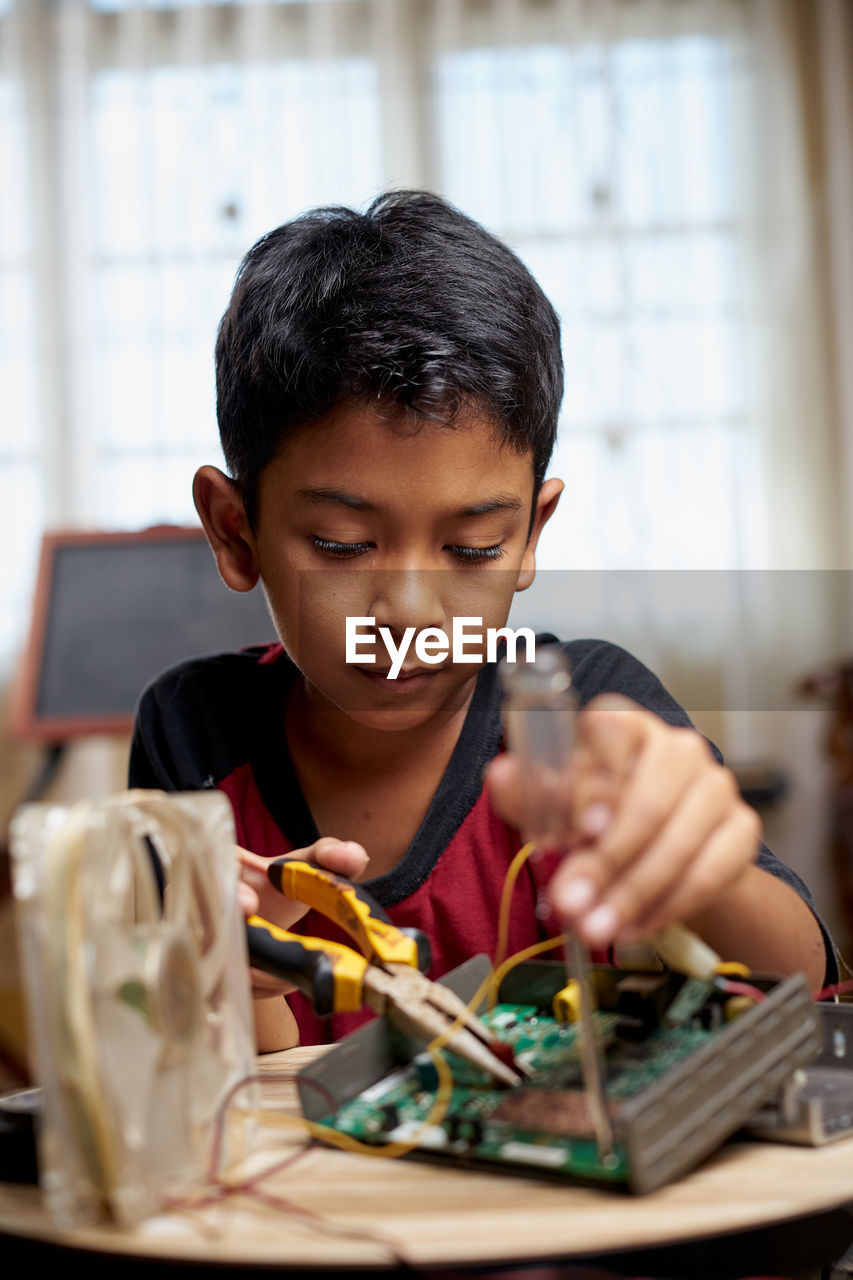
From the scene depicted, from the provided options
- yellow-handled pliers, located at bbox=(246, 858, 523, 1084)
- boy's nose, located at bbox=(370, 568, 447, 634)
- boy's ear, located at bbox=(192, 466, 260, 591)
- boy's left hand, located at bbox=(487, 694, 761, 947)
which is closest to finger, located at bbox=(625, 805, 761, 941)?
boy's left hand, located at bbox=(487, 694, 761, 947)

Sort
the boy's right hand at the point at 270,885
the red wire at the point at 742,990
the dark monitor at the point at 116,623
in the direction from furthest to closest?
the dark monitor at the point at 116,623 → the boy's right hand at the point at 270,885 → the red wire at the point at 742,990

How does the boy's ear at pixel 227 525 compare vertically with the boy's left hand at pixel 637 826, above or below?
above

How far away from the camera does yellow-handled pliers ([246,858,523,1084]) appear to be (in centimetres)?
50

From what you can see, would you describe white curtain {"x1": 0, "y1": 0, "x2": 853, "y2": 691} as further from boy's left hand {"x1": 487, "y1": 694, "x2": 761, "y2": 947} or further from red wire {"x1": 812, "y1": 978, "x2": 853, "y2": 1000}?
boy's left hand {"x1": 487, "y1": 694, "x2": 761, "y2": 947}

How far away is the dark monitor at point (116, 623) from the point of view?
202cm

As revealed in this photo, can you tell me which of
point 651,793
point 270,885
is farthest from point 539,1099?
point 270,885

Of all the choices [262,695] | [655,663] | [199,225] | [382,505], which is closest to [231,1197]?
[382,505]

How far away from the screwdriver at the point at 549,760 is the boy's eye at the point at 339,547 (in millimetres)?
341

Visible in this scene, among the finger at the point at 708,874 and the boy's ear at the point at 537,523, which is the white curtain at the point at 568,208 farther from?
the finger at the point at 708,874

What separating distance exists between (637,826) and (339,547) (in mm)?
389

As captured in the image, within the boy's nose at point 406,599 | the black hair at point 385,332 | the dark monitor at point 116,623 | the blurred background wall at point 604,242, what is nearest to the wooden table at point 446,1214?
the boy's nose at point 406,599

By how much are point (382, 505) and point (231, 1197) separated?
41 centimetres

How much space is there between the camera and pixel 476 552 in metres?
0.77

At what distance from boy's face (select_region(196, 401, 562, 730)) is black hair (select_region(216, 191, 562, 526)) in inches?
0.8
